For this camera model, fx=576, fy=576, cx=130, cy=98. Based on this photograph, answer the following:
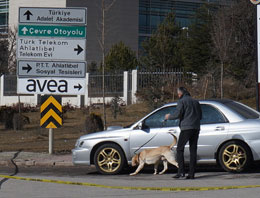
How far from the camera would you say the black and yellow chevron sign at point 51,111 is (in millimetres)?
16219

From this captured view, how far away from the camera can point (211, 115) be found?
39.6ft

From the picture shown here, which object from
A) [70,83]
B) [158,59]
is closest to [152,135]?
[70,83]

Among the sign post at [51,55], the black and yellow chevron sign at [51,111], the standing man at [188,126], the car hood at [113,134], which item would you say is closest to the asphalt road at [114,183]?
the standing man at [188,126]

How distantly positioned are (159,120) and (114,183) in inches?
81.7

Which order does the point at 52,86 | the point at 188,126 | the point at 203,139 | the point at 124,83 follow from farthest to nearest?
1. the point at 124,83
2. the point at 52,86
3. the point at 203,139
4. the point at 188,126

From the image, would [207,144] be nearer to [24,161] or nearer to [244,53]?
[24,161]

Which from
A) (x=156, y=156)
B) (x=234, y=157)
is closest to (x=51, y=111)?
(x=156, y=156)

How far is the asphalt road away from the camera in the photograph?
920cm

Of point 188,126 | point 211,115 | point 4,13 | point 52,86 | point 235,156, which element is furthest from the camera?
point 4,13

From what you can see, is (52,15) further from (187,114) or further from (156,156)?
(187,114)

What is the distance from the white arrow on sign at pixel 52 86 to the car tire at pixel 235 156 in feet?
19.4

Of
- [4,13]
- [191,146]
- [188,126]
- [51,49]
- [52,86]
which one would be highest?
[4,13]

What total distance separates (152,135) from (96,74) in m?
23.5

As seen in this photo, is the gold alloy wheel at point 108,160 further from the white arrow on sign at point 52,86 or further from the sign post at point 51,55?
the white arrow on sign at point 52,86
